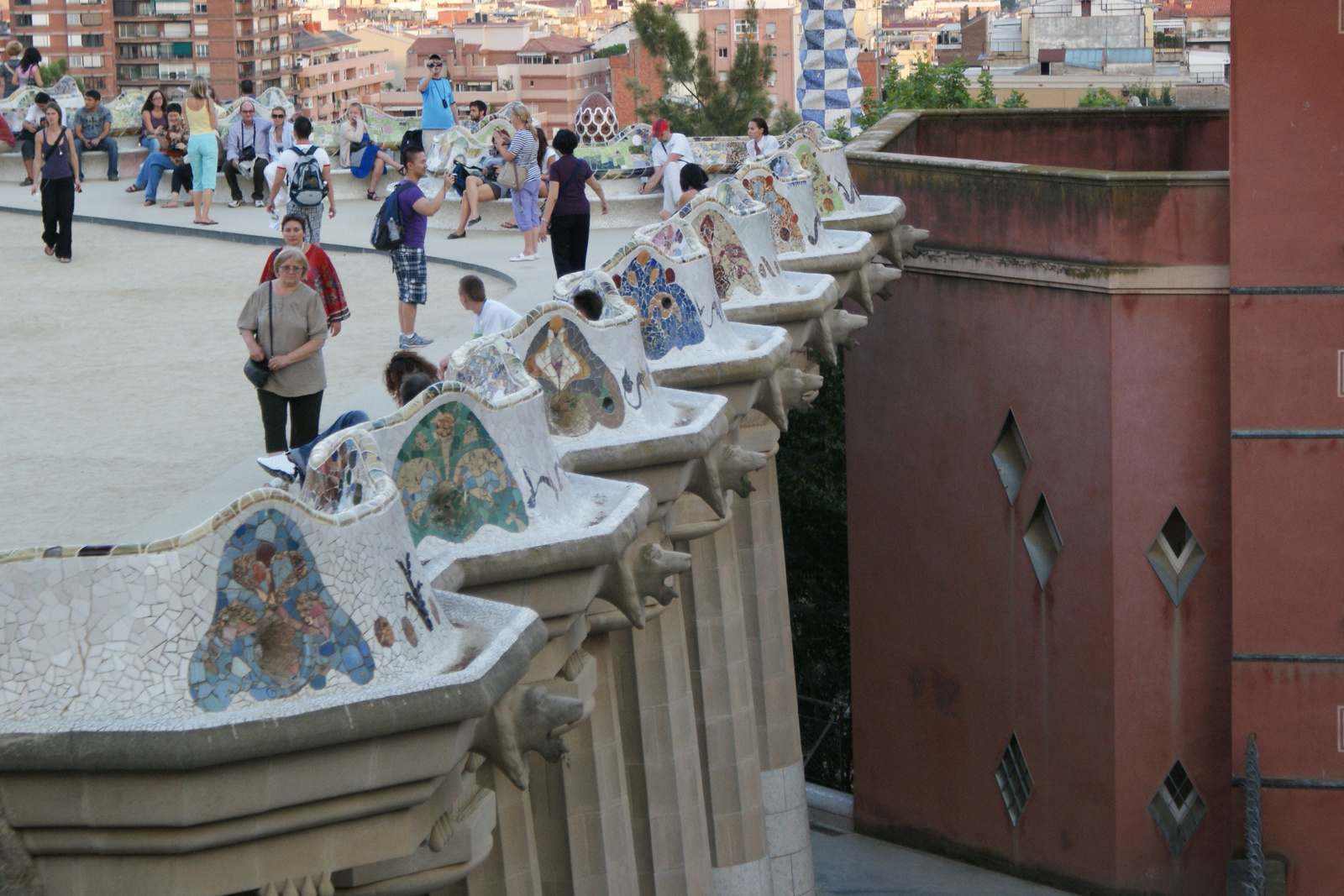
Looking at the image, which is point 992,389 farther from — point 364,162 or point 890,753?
point 364,162

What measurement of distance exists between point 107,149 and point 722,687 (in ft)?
48.0

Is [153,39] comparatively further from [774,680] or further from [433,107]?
[774,680]

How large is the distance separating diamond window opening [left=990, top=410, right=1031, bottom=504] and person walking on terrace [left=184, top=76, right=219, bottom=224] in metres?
8.26

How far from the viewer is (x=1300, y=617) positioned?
14328 millimetres

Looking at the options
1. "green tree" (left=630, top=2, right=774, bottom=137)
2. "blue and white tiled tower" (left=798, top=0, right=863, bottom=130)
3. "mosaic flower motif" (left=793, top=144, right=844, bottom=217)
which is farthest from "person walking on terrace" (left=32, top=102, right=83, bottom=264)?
"green tree" (left=630, top=2, right=774, bottom=137)

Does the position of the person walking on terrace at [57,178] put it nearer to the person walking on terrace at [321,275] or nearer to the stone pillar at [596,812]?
the person walking on terrace at [321,275]

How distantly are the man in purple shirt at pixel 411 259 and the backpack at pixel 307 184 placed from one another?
1.50m

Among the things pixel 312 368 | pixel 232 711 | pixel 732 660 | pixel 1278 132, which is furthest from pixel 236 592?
pixel 1278 132

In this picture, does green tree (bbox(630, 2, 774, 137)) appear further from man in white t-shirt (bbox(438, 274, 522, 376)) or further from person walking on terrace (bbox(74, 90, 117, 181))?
man in white t-shirt (bbox(438, 274, 522, 376))

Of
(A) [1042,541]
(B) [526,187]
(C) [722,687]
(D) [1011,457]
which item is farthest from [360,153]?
(C) [722,687]

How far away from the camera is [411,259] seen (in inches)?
515

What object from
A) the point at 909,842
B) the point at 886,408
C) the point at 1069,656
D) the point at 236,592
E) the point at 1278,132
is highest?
the point at 1278,132

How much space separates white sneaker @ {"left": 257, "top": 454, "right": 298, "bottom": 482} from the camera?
8.84 m

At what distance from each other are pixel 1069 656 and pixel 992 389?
2.09 meters
